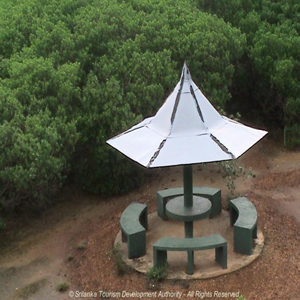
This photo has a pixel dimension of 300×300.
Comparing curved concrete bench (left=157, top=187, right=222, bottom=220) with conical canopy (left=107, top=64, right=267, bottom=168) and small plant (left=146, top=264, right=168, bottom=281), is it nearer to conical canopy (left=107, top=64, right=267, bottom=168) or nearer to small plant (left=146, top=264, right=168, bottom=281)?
small plant (left=146, top=264, right=168, bottom=281)

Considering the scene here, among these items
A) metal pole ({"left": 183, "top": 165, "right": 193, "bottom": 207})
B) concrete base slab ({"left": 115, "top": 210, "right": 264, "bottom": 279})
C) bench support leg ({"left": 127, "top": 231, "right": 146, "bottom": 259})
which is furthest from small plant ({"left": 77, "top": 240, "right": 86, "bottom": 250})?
metal pole ({"left": 183, "top": 165, "right": 193, "bottom": 207})

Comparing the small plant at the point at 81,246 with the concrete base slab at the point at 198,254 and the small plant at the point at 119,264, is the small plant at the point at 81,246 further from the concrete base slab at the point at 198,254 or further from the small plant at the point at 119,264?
the small plant at the point at 119,264

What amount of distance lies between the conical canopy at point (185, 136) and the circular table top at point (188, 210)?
1.52m

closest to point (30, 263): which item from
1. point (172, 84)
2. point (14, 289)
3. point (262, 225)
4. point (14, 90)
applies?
point (14, 289)

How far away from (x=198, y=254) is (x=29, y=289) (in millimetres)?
3074

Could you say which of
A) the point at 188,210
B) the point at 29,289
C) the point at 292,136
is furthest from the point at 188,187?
the point at 292,136

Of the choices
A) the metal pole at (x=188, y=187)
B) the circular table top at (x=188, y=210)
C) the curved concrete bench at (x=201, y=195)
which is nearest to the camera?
the circular table top at (x=188, y=210)

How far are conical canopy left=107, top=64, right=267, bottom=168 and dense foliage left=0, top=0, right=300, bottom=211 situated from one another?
245 centimetres

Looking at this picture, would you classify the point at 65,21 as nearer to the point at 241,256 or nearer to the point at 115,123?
the point at 115,123

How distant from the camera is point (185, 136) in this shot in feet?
25.1

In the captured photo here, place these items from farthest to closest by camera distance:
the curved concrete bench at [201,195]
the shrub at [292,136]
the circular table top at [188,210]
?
the shrub at [292,136] → the curved concrete bench at [201,195] → the circular table top at [188,210]

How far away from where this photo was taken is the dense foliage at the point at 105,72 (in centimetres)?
1003

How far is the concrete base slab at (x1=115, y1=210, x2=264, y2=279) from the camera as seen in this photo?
27.1 feet

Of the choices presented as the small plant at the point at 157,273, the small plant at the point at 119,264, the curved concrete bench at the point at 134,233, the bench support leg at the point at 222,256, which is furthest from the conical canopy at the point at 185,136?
the small plant at the point at 119,264
